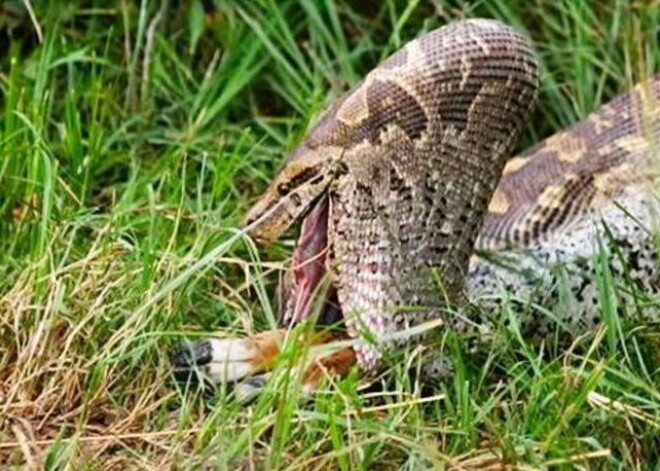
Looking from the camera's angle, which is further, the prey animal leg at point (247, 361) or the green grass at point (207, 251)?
the prey animal leg at point (247, 361)

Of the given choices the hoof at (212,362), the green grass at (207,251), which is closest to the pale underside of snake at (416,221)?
the hoof at (212,362)

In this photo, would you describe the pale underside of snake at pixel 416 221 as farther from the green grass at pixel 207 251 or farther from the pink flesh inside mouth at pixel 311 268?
the green grass at pixel 207 251

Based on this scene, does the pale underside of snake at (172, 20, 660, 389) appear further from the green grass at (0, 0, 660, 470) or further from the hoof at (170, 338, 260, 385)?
the green grass at (0, 0, 660, 470)

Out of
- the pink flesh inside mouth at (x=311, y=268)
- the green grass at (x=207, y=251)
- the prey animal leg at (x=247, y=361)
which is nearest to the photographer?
the green grass at (x=207, y=251)

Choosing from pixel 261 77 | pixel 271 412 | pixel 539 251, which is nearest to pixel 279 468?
pixel 271 412

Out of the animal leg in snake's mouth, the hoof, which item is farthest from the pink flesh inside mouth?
the hoof

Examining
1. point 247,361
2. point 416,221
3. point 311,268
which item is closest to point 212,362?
point 247,361
